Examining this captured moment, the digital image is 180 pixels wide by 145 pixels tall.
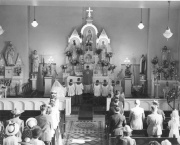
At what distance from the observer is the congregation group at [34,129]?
7.55m

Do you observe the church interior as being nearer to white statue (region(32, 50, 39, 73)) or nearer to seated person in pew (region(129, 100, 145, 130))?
white statue (region(32, 50, 39, 73))

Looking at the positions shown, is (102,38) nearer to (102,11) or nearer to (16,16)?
(102,11)

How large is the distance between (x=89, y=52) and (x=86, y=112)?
19.4 ft

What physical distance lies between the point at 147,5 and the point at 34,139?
13.5 metres

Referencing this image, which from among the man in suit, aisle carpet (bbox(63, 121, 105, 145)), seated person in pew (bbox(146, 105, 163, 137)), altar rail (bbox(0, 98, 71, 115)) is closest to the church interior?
altar rail (bbox(0, 98, 71, 115))

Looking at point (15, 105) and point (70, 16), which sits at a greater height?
point (70, 16)

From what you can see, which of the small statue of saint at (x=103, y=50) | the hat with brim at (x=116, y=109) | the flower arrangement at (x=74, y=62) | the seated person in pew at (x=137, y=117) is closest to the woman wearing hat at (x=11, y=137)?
the hat with brim at (x=116, y=109)

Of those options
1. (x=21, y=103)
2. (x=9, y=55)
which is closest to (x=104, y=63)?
(x=9, y=55)

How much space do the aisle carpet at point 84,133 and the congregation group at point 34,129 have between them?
1845 millimetres

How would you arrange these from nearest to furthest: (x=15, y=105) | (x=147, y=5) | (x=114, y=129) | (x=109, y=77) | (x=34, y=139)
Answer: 1. (x=34, y=139)
2. (x=114, y=129)
3. (x=15, y=105)
4. (x=147, y=5)
5. (x=109, y=77)

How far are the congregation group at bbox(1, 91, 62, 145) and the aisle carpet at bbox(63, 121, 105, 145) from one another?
185 centimetres

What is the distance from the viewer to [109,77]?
22234mm

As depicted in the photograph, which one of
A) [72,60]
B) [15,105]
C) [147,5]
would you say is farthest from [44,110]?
[72,60]

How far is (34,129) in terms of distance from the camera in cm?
752
